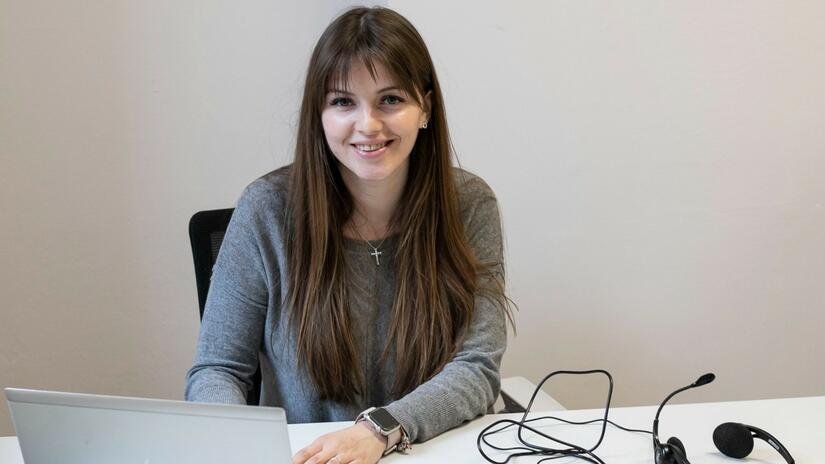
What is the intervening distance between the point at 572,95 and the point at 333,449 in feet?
4.42

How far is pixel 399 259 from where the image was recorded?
155cm

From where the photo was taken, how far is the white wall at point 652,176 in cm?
221

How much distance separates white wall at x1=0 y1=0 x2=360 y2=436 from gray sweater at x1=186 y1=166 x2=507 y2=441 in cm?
69

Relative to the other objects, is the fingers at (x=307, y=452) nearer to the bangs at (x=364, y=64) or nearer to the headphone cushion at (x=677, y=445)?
the headphone cushion at (x=677, y=445)

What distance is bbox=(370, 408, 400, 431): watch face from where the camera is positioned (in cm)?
122

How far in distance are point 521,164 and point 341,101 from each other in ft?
2.98

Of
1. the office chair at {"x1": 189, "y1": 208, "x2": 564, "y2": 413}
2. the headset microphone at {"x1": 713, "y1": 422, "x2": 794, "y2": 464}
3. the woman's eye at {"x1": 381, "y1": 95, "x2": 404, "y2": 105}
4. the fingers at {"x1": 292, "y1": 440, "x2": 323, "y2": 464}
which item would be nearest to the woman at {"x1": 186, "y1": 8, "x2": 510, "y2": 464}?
the woman's eye at {"x1": 381, "y1": 95, "x2": 404, "y2": 105}

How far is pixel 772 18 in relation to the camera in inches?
91.0

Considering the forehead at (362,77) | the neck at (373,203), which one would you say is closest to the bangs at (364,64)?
the forehead at (362,77)

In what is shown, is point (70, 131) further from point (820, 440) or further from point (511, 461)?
point (820, 440)

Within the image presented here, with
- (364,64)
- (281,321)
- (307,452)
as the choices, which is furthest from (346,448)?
(364,64)

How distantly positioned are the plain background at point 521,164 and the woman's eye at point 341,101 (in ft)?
2.37

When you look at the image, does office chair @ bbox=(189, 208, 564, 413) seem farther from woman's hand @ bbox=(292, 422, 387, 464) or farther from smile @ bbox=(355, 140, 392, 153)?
woman's hand @ bbox=(292, 422, 387, 464)

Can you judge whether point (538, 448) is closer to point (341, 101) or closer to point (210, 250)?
point (341, 101)
